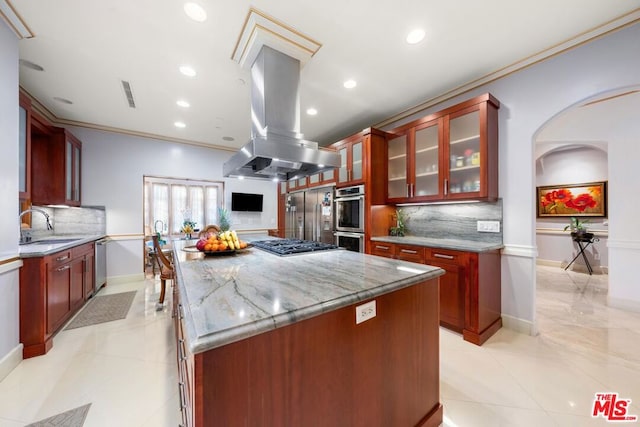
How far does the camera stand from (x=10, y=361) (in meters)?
1.89

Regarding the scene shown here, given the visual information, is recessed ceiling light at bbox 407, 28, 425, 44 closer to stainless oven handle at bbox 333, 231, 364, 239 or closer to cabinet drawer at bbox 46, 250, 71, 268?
stainless oven handle at bbox 333, 231, 364, 239

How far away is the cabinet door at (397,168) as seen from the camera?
130 inches

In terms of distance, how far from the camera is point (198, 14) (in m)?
1.80

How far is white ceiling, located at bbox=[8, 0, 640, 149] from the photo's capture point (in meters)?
1.78

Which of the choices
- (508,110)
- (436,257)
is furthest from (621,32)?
(436,257)

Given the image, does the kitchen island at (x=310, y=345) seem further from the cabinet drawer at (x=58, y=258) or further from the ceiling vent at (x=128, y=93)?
the ceiling vent at (x=128, y=93)

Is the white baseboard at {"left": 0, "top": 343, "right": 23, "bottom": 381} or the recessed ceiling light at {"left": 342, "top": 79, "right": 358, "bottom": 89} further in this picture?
the recessed ceiling light at {"left": 342, "top": 79, "right": 358, "bottom": 89}

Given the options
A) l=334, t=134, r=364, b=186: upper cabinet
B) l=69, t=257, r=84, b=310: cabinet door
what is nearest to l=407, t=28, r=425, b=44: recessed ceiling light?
l=334, t=134, r=364, b=186: upper cabinet

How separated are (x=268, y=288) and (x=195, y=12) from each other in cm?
209

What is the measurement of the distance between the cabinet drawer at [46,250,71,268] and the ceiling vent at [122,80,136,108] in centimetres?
200

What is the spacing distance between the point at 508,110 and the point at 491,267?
1.68 meters

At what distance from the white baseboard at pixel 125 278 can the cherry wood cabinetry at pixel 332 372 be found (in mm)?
4429

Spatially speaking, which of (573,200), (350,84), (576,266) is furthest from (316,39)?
(576,266)

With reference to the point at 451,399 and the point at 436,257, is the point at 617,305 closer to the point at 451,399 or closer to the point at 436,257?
the point at 436,257
